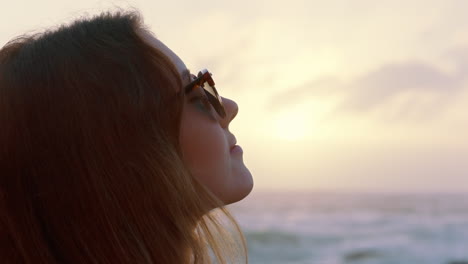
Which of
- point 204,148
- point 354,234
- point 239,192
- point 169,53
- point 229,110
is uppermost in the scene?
point 354,234

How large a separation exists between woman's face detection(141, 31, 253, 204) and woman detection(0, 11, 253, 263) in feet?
0.29

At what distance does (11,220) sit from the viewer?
1.87m

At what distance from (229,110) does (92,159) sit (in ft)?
2.02

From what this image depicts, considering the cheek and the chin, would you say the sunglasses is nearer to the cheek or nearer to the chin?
the cheek

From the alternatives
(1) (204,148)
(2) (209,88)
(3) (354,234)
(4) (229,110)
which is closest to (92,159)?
(1) (204,148)

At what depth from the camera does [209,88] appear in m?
2.18

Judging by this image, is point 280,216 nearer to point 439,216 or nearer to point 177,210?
point 439,216

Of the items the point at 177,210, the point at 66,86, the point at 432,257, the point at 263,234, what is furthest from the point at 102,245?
the point at 263,234

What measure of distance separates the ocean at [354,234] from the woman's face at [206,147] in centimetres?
1462

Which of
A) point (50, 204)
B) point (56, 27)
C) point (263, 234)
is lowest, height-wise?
point (50, 204)

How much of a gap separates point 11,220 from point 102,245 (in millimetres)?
270

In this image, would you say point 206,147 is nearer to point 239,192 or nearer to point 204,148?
point 204,148

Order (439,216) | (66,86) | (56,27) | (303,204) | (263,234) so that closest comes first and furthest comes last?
(66,86), (56,27), (263,234), (439,216), (303,204)

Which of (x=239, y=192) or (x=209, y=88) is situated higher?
(x=209, y=88)
